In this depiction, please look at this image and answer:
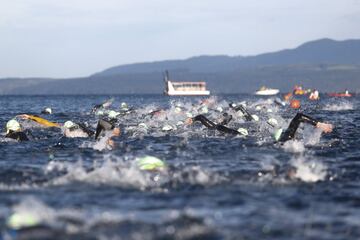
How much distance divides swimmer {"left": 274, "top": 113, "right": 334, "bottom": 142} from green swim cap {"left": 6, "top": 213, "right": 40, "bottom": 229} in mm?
11412

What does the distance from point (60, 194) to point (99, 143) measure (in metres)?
9.76

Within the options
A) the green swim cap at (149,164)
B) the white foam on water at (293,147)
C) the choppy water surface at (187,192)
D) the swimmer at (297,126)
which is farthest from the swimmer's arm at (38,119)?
the green swim cap at (149,164)

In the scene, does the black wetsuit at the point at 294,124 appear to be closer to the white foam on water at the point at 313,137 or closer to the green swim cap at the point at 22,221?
the white foam on water at the point at 313,137

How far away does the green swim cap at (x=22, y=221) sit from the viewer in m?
10.6

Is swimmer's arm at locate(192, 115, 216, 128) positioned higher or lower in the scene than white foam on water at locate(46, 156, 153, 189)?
higher

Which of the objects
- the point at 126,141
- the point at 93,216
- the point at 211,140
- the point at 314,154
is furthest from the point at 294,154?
the point at 93,216

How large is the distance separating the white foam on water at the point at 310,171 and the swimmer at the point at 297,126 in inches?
77.7

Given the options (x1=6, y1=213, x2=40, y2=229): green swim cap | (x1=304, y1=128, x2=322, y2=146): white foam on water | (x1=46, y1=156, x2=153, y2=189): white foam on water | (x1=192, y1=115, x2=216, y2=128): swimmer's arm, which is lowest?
(x1=304, y1=128, x2=322, y2=146): white foam on water

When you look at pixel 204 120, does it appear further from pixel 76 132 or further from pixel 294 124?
pixel 76 132

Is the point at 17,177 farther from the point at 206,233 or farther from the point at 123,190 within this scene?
the point at 206,233

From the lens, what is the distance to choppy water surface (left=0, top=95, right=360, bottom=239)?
1052 centimetres

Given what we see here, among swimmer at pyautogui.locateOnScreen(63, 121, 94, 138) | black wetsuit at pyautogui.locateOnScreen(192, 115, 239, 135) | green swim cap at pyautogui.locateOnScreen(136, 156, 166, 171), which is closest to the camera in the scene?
green swim cap at pyautogui.locateOnScreen(136, 156, 166, 171)

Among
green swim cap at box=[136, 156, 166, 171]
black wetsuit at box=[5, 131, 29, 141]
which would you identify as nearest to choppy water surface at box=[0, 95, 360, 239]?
green swim cap at box=[136, 156, 166, 171]

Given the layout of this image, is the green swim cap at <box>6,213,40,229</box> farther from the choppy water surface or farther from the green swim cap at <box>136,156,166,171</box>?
the green swim cap at <box>136,156,166,171</box>
